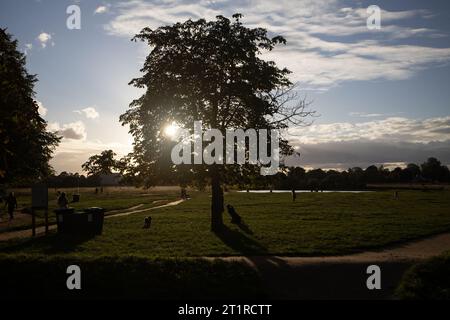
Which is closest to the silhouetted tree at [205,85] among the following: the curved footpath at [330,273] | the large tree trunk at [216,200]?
the large tree trunk at [216,200]

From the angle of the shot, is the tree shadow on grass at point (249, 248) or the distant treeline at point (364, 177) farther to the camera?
the distant treeline at point (364, 177)

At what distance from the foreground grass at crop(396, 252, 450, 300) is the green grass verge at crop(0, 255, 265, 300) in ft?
13.6

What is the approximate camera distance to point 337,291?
12.2 metres

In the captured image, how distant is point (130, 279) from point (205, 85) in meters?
13.1

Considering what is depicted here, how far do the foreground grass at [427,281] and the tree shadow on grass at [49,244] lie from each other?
12.8 m

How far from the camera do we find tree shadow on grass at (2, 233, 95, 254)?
17737 millimetres

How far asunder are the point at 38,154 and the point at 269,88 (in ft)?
95.7

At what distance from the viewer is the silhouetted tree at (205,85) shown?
23000mm

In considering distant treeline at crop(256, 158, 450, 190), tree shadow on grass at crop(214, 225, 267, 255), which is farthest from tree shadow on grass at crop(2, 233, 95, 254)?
distant treeline at crop(256, 158, 450, 190)

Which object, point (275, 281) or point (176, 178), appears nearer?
point (275, 281)

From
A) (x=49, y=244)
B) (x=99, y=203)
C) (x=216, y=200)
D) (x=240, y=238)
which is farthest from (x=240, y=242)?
(x=99, y=203)

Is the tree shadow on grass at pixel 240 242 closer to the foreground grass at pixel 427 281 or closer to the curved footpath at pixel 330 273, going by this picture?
the curved footpath at pixel 330 273
